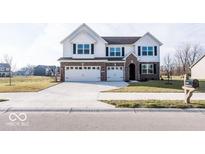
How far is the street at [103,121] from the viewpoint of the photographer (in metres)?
8.13

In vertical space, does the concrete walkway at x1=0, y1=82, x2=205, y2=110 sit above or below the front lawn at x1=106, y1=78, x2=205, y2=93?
below

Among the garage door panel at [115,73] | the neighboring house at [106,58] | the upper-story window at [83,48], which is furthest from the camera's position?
the garage door panel at [115,73]

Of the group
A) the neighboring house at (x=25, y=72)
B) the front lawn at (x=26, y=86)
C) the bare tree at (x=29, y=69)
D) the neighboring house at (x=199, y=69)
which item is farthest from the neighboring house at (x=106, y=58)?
the bare tree at (x=29, y=69)

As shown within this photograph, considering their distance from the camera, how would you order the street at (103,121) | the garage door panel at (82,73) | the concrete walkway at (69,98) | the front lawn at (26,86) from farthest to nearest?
the garage door panel at (82,73), the front lawn at (26,86), the concrete walkway at (69,98), the street at (103,121)

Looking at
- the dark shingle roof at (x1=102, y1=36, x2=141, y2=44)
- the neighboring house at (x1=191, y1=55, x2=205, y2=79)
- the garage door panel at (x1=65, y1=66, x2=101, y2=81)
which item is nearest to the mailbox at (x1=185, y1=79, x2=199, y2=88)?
the garage door panel at (x1=65, y1=66, x2=101, y2=81)

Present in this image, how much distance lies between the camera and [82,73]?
118 feet

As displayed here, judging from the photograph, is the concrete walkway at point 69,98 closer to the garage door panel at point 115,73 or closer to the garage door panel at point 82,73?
the garage door panel at point 82,73

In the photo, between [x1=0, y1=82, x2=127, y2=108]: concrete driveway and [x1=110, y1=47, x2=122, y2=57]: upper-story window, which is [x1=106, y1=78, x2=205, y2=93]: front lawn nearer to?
[x1=0, y1=82, x2=127, y2=108]: concrete driveway

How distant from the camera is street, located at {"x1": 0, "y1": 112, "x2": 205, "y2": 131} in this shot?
26.7 feet

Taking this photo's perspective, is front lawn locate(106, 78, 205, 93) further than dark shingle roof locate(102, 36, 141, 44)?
No

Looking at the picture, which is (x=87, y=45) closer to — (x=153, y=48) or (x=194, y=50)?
(x=153, y=48)

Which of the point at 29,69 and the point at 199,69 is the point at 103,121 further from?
the point at 29,69

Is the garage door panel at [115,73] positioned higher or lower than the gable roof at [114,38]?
lower

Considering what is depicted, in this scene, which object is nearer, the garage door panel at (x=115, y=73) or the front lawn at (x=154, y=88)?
the front lawn at (x=154, y=88)
